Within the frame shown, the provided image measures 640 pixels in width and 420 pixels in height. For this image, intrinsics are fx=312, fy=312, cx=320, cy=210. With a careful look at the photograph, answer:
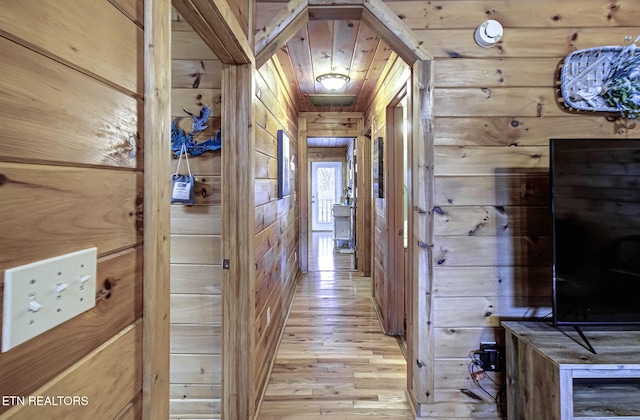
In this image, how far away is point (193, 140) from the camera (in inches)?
67.5

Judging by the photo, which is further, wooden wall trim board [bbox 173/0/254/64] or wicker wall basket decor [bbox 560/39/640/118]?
wicker wall basket decor [bbox 560/39/640/118]

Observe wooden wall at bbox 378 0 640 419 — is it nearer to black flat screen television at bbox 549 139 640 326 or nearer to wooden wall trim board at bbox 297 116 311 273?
black flat screen television at bbox 549 139 640 326

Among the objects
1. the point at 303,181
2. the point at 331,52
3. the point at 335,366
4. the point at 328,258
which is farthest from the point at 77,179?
the point at 328,258

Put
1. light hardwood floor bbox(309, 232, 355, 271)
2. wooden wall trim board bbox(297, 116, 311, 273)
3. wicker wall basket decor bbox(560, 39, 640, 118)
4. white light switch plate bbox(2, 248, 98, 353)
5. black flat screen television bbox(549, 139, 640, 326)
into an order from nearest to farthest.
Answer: white light switch plate bbox(2, 248, 98, 353) → black flat screen television bbox(549, 139, 640, 326) → wicker wall basket decor bbox(560, 39, 640, 118) → wooden wall trim board bbox(297, 116, 311, 273) → light hardwood floor bbox(309, 232, 355, 271)

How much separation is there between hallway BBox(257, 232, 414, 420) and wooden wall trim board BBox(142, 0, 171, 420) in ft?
4.66

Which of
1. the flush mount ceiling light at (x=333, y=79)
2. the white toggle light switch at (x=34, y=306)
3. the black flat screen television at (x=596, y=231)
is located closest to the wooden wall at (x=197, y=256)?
the white toggle light switch at (x=34, y=306)

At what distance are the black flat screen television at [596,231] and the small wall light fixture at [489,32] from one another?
70 centimetres

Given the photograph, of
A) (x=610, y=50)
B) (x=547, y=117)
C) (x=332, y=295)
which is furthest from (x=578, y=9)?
(x=332, y=295)

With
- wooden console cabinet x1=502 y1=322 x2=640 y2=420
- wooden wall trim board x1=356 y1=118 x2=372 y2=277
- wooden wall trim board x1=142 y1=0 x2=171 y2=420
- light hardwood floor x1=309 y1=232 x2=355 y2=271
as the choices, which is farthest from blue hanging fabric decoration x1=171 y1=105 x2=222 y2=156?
light hardwood floor x1=309 y1=232 x2=355 y2=271

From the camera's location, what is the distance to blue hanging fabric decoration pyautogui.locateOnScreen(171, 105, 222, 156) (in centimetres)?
169

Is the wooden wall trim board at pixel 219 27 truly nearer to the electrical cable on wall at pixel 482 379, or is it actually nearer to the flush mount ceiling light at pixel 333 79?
the flush mount ceiling light at pixel 333 79

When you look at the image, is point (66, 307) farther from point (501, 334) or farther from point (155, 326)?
point (501, 334)

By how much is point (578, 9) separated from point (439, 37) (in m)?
0.77

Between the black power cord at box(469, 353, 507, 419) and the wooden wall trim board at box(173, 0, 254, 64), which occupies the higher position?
the wooden wall trim board at box(173, 0, 254, 64)
